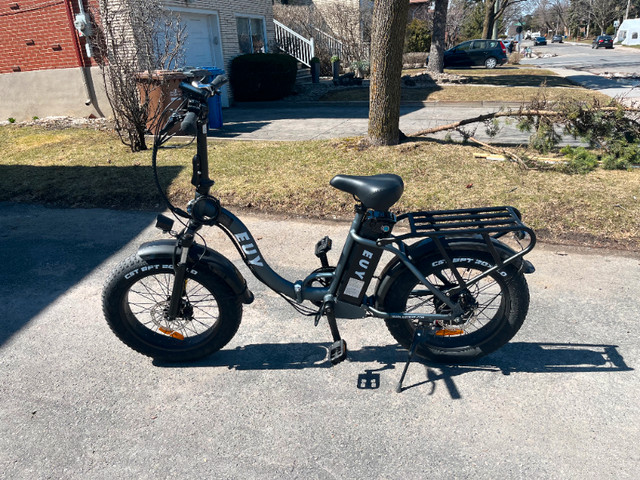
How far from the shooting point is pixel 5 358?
3346 millimetres

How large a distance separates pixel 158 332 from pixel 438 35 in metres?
19.9

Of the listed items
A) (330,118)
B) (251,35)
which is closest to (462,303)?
(330,118)

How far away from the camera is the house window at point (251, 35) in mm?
16766

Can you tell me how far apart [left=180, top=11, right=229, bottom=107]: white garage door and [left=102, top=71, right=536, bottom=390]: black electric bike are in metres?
11.8

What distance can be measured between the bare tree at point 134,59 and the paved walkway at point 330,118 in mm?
1784

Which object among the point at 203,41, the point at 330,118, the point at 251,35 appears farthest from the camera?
the point at 251,35

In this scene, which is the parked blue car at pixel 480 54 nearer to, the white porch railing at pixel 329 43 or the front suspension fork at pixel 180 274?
the white porch railing at pixel 329 43

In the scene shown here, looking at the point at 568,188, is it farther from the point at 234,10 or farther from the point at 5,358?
the point at 234,10

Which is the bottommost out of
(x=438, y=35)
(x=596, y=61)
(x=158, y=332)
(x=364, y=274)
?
(x=596, y=61)

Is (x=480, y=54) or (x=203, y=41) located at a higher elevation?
(x=203, y=41)

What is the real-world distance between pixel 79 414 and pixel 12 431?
332mm

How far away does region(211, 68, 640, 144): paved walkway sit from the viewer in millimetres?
10406

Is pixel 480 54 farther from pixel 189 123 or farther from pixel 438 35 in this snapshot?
pixel 189 123

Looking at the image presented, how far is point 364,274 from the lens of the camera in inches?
117
